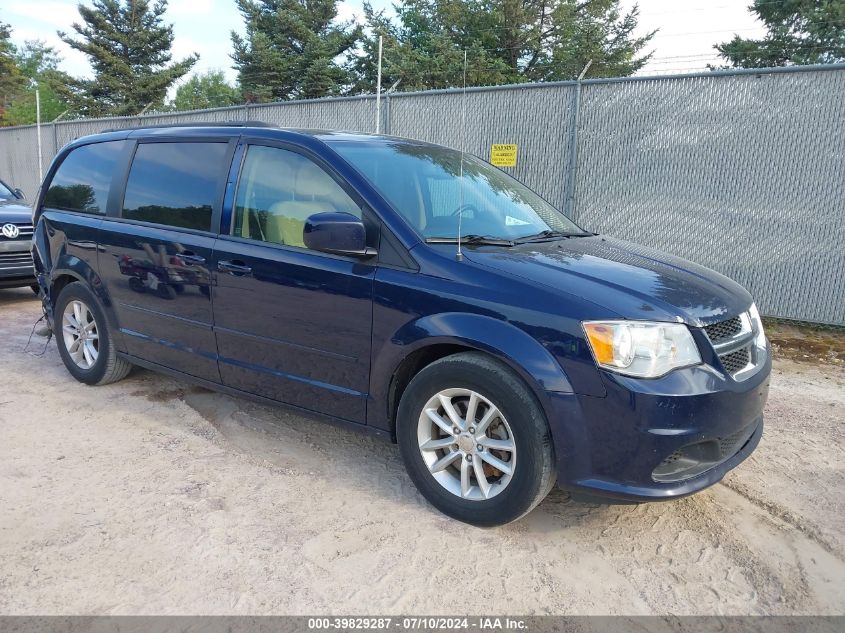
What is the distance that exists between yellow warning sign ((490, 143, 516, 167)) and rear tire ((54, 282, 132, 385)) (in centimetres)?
557

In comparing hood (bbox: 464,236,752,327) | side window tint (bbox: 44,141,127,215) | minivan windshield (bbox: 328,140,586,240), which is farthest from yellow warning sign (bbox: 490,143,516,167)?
hood (bbox: 464,236,752,327)

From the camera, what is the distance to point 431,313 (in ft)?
9.89

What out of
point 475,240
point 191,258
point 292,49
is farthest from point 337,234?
point 292,49

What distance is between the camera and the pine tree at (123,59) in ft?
114

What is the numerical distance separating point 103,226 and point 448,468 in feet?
9.99

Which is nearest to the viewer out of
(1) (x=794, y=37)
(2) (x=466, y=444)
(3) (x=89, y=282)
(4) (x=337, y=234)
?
(2) (x=466, y=444)

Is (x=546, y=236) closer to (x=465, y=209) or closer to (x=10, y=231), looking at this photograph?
(x=465, y=209)

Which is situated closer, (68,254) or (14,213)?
(68,254)

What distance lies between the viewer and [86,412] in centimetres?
438

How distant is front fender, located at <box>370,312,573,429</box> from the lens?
2729 mm

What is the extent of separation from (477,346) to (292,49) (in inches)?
1234

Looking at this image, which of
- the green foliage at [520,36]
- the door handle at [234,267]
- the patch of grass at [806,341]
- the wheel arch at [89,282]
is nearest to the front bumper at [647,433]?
the door handle at [234,267]

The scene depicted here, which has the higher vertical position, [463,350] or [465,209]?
[465,209]

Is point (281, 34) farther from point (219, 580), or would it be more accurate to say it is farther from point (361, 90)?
point (219, 580)
